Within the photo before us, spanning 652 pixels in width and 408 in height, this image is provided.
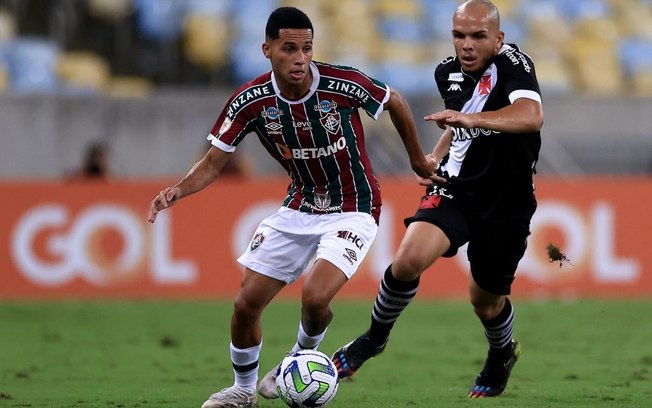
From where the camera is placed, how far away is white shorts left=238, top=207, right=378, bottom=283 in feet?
24.7

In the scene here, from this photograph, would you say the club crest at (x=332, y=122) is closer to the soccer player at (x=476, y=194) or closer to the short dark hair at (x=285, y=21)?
the short dark hair at (x=285, y=21)

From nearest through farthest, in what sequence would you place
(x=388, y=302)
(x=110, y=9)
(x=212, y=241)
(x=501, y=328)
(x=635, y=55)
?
(x=388, y=302) → (x=501, y=328) → (x=212, y=241) → (x=110, y=9) → (x=635, y=55)

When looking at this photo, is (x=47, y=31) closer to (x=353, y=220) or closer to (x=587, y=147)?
(x=587, y=147)

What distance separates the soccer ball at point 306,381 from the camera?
6980 mm

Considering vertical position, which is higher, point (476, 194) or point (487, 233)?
point (476, 194)

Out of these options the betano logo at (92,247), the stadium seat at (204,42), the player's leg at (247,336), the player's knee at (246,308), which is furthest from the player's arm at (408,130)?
Result: the stadium seat at (204,42)

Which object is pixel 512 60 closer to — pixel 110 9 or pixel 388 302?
pixel 388 302

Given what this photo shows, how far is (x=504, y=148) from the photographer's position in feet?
25.8

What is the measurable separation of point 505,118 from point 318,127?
1.15m

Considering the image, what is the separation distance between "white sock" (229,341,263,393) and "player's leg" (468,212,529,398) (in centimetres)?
154

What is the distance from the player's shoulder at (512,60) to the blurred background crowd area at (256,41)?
10590mm

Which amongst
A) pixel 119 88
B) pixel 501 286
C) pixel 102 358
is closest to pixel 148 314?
pixel 102 358

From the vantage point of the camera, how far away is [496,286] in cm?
809

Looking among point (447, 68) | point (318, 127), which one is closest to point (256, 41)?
point (447, 68)
